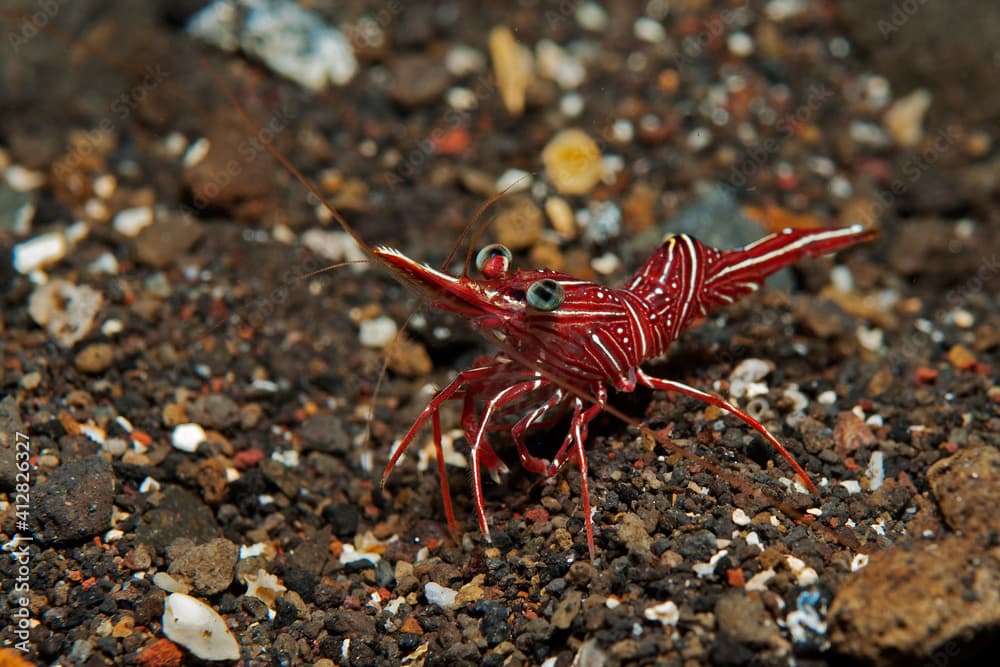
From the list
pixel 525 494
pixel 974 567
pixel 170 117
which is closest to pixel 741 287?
pixel 525 494

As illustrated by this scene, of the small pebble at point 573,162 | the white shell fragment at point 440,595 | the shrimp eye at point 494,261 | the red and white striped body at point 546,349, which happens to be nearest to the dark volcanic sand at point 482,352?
the white shell fragment at point 440,595

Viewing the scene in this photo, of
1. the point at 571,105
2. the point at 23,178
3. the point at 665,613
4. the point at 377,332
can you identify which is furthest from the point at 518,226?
the point at 23,178

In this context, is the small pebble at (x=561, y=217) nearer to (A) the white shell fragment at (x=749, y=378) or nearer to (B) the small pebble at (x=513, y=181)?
(B) the small pebble at (x=513, y=181)

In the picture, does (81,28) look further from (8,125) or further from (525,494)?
(525,494)

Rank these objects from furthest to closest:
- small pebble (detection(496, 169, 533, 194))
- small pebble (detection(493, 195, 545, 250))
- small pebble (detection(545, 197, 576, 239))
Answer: small pebble (detection(496, 169, 533, 194))
small pebble (detection(545, 197, 576, 239))
small pebble (detection(493, 195, 545, 250))

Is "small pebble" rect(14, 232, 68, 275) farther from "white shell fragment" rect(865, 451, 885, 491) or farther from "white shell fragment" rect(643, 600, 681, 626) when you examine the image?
"white shell fragment" rect(865, 451, 885, 491)

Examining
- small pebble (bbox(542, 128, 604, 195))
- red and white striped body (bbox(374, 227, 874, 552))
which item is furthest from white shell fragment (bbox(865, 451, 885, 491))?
small pebble (bbox(542, 128, 604, 195))
